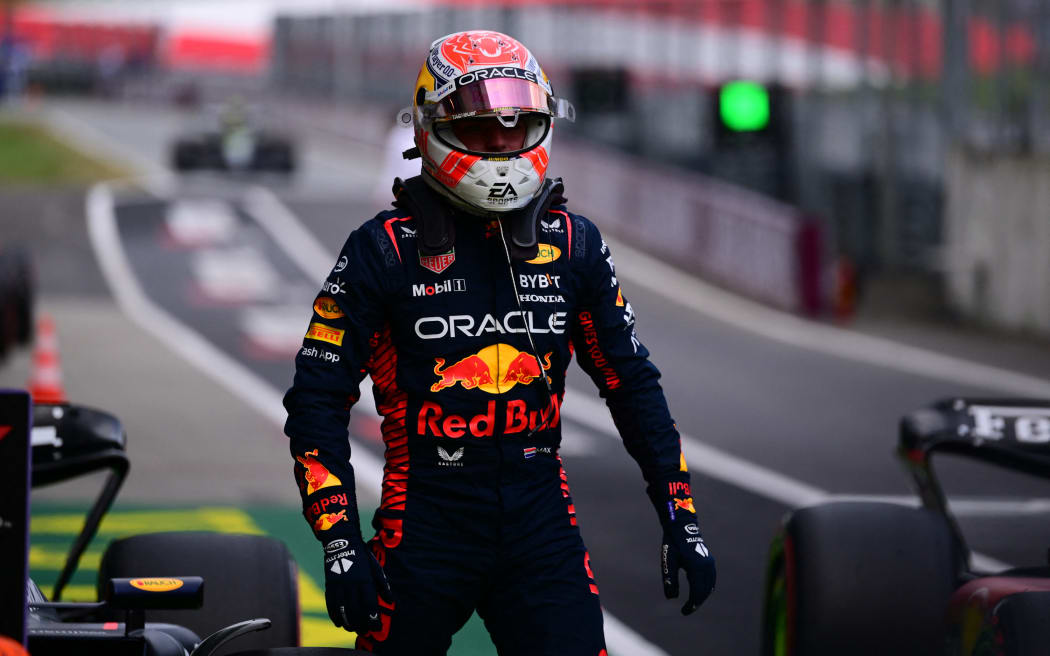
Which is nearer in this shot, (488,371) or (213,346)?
(488,371)

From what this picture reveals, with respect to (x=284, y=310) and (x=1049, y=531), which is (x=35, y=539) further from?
(x=284, y=310)

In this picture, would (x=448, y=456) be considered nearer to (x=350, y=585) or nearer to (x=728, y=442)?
(x=350, y=585)

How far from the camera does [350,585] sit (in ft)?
13.6

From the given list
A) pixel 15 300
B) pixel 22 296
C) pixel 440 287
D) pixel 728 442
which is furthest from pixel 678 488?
pixel 22 296

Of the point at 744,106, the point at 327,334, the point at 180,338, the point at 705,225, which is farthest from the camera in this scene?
the point at 705,225

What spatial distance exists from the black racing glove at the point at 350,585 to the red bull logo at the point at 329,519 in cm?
4

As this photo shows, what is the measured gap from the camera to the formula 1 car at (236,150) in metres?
36.1

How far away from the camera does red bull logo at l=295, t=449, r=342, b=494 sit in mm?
4270

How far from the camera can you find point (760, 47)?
29.5 meters

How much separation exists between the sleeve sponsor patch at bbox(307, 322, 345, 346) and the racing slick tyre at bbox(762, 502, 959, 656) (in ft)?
6.16

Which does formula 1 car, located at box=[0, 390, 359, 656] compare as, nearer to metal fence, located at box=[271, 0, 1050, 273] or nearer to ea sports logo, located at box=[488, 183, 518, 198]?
ea sports logo, located at box=[488, 183, 518, 198]

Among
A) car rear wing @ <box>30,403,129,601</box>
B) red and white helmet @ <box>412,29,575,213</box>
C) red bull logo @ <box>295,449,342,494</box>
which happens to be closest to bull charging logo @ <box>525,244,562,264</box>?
red and white helmet @ <box>412,29,575,213</box>

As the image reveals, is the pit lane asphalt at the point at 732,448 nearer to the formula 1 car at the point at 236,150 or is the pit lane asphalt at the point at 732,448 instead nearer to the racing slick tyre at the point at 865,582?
the racing slick tyre at the point at 865,582

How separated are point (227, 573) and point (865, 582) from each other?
1.86 m
